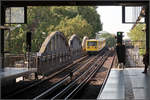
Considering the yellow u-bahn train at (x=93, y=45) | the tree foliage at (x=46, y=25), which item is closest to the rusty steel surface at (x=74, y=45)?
the yellow u-bahn train at (x=93, y=45)

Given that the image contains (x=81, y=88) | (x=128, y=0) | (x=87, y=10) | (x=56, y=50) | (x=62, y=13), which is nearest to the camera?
(x=128, y=0)

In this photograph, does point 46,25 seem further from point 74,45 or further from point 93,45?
point 74,45

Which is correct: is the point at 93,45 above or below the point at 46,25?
below

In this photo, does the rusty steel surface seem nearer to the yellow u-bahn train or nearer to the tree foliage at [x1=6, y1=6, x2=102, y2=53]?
the yellow u-bahn train

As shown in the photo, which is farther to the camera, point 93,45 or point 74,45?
point 93,45

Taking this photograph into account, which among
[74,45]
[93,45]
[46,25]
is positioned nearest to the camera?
[74,45]

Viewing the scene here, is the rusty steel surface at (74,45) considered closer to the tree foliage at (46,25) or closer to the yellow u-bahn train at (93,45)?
the yellow u-bahn train at (93,45)

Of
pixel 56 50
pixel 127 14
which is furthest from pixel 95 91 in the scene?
pixel 56 50

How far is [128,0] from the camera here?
13500 millimetres

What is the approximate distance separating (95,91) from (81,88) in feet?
2.71

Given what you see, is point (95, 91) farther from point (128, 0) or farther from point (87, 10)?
point (87, 10)

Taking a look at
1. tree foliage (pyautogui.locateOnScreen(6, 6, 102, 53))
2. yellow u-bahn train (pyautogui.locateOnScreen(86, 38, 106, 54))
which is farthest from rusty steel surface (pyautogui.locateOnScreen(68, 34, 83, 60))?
tree foliage (pyautogui.locateOnScreen(6, 6, 102, 53))

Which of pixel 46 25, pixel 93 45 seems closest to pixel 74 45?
pixel 93 45

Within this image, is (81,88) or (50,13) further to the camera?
(50,13)
